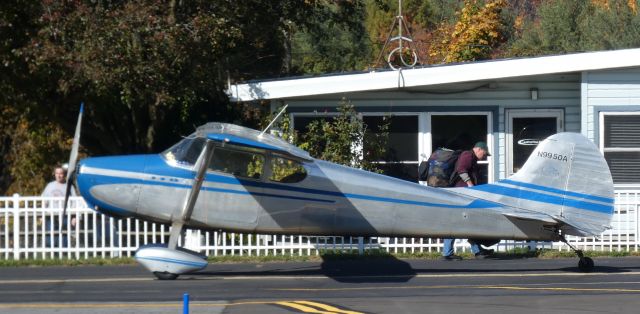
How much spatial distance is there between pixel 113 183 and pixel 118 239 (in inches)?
154

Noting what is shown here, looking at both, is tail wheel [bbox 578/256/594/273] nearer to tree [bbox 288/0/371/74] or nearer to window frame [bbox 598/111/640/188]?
window frame [bbox 598/111/640/188]

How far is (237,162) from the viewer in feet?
44.1

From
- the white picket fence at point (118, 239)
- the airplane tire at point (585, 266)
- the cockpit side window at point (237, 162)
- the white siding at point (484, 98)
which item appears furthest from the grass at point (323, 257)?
the cockpit side window at point (237, 162)

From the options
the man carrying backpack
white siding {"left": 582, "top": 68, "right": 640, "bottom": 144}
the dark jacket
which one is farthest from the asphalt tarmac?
white siding {"left": 582, "top": 68, "right": 640, "bottom": 144}

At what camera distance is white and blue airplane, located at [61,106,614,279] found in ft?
43.6

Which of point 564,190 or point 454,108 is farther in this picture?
point 454,108

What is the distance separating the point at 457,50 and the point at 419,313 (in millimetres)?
25887

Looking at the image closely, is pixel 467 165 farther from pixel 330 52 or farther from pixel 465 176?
pixel 330 52

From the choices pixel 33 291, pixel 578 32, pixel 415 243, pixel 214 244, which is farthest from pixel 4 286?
pixel 578 32

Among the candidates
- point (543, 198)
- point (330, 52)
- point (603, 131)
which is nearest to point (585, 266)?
point (543, 198)

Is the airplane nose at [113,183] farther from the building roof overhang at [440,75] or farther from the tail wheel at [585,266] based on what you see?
the tail wheel at [585,266]

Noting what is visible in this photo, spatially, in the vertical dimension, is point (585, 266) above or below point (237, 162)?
below

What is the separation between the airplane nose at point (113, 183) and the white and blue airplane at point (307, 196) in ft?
0.04

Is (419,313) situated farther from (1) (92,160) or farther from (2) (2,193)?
(2) (2,193)
